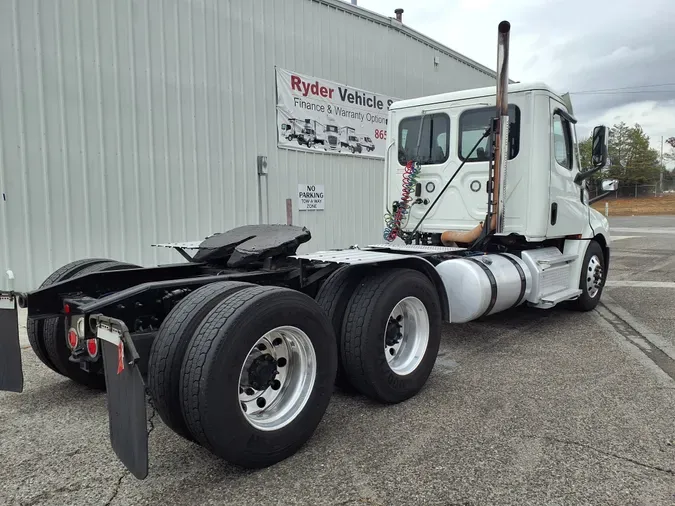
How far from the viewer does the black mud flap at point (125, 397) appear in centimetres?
241

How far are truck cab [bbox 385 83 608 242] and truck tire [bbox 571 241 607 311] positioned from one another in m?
0.33

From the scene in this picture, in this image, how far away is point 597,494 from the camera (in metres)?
2.64

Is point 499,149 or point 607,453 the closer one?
point 607,453

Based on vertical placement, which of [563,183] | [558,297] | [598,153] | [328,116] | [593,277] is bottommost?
[558,297]

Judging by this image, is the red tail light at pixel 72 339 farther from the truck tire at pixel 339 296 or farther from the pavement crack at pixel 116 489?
the truck tire at pixel 339 296

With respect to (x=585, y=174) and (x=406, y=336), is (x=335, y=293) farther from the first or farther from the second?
(x=585, y=174)

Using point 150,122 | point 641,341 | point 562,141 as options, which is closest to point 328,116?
point 150,122

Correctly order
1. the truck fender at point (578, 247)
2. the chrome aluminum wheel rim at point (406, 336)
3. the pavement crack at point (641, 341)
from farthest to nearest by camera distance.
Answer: the truck fender at point (578, 247), the pavement crack at point (641, 341), the chrome aluminum wheel rim at point (406, 336)

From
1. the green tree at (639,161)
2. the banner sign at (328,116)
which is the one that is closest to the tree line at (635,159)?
the green tree at (639,161)

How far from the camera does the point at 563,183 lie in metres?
6.28

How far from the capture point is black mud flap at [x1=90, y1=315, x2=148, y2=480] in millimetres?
2408

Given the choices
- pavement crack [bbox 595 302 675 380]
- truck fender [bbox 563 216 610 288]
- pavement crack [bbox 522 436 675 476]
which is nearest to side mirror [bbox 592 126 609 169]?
truck fender [bbox 563 216 610 288]

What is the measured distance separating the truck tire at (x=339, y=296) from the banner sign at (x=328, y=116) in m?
6.12

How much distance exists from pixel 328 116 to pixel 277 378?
26.5ft
